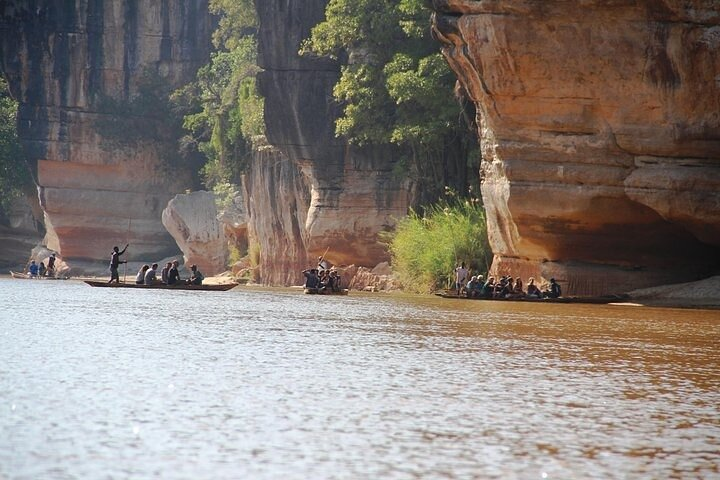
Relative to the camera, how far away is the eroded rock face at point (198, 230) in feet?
187

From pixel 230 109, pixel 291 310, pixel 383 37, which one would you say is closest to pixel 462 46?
pixel 291 310

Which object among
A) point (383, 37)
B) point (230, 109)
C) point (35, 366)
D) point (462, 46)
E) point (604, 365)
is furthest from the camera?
point (230, 109)

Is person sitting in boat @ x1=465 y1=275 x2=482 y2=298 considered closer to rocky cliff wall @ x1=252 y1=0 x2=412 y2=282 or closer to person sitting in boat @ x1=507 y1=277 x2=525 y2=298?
person sitting in boat @ x1=507 y1=277 x2=525 y2=298

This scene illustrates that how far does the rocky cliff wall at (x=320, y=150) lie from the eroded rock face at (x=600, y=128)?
39.8 ft

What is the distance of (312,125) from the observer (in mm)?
46000

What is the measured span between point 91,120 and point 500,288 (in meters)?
32.6

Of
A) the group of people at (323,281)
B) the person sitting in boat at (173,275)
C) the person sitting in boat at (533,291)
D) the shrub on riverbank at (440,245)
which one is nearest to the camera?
the person sitting in boat at (533,291)

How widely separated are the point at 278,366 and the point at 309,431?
4712 millimetres

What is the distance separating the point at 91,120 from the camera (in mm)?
61312

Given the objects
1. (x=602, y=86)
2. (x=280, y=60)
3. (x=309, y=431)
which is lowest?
(x=309, y=431)

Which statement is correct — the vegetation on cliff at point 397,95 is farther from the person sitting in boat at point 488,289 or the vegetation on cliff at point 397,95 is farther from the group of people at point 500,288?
the person sitting in boat at point 488,289

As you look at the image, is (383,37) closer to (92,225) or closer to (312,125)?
(312,125)

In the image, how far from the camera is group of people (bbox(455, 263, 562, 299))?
32.1 metres

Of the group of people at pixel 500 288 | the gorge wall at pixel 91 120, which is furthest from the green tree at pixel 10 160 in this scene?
the group of people at pixel 500 288
